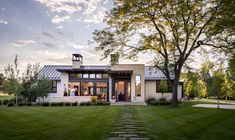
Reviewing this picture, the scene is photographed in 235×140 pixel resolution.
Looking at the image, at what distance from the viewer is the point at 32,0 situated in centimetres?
1466

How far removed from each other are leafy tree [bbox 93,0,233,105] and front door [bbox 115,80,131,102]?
6575 millimetres

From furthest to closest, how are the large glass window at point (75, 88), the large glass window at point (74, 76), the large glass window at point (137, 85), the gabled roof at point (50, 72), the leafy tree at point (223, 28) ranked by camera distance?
the gabled roof at point (50, 72)
the large glass window at point (74, 76)
the large glass window at point (75, 88)
the large glass window at point (137, 85)
the leafy tree at point (223, 28)

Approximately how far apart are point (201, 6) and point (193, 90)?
98.3 ft

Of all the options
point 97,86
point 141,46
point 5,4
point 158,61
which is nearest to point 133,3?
point 141,46

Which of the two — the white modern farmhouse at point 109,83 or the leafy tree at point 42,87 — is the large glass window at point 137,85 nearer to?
the white modern farmhouse at point 109,83

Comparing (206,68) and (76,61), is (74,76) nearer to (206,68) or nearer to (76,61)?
(76,61)

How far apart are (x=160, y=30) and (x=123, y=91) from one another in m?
9.71

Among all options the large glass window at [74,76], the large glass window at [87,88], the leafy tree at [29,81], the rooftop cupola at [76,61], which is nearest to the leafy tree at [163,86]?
the large glass window at [87,88]

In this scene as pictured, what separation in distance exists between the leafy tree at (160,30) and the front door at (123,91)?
21.6ft

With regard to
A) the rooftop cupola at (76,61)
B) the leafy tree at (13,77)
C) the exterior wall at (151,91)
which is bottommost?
the exterior wall at (151,91)

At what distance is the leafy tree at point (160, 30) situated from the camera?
62.1 ft

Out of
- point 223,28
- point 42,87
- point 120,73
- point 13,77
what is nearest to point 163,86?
point 120,73

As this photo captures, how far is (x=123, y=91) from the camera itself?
28.2 m

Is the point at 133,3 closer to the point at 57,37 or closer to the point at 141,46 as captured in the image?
the point at 141,46
